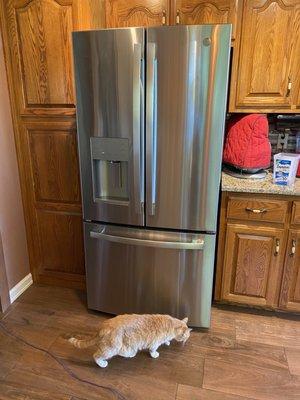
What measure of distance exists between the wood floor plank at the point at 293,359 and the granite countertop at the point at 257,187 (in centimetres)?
94

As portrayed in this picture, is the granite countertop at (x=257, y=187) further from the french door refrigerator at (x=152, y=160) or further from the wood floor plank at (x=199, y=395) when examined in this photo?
the wood floor plank at (x=199, y=395)

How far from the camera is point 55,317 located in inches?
84.2

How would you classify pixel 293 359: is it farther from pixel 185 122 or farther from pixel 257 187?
pixel 185 122

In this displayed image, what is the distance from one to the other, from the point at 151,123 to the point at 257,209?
84cm

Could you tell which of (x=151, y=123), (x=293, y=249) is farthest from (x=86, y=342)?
(x=293, y=249)

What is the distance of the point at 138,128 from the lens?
164 cm

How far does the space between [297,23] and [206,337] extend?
1.95 m

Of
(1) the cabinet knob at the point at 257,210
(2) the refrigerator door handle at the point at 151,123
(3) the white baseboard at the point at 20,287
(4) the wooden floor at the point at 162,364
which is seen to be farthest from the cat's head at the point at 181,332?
(3) the white baseboard at the point at 20,287

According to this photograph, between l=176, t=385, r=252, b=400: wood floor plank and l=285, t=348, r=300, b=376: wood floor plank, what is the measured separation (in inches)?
14.0

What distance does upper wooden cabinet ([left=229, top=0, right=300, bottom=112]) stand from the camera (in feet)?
5.81

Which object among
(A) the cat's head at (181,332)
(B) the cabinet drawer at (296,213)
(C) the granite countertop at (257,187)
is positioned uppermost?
(C) the granite countertop at (257,187)

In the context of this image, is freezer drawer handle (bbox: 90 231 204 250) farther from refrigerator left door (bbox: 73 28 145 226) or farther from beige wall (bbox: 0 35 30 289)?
beige wall (bbox: 0 35 30 289)

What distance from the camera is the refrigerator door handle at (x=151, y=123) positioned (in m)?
1.52

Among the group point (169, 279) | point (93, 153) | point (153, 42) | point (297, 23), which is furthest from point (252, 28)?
point (169, 279)
